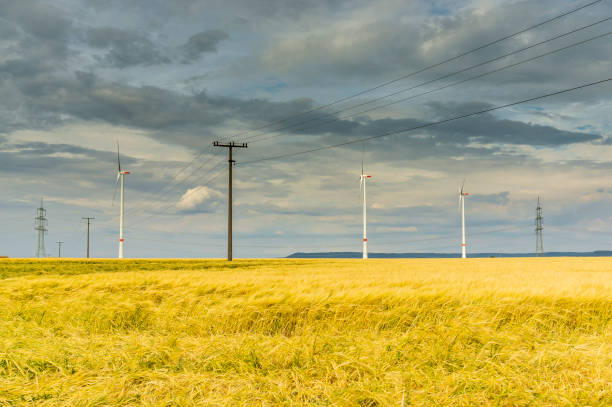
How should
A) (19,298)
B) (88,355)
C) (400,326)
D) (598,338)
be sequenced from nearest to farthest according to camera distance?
(88,355) → (598,338) → (400,326) → (19,298)

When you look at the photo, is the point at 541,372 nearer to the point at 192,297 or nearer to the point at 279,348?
the point at 279,348

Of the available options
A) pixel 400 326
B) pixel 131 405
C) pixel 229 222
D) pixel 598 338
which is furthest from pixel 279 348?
pixel 229 222

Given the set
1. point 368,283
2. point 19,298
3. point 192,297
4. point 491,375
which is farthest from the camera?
point 368,283

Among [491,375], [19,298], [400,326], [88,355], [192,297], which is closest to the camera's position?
[491,375]

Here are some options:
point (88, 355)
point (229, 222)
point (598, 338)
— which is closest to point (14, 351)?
point (88, 355)

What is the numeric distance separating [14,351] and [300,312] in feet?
17.2

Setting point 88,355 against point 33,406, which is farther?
point 88,355

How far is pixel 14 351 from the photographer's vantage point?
628cm

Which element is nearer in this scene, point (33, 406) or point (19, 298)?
point (33, 406)

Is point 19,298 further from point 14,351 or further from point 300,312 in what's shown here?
point 300,312

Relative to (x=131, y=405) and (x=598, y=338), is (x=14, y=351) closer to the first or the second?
(x=131, y=405)

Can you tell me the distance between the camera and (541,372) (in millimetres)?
5340

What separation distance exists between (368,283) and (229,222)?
40304 mm

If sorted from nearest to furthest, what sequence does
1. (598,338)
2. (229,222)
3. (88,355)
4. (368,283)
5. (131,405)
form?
(131,405) < (88,355) < (598,338) < (368,283) < (229,222)
